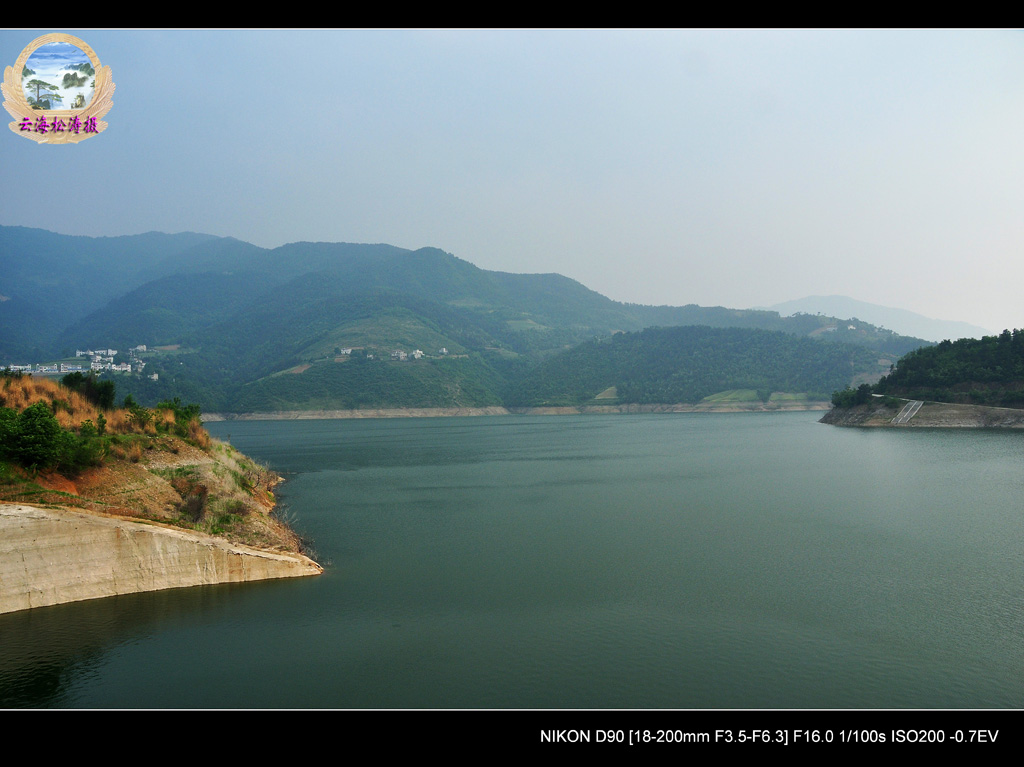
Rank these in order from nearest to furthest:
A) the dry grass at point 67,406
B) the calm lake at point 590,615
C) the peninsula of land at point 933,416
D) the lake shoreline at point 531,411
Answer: the calm lake at point 590,615, the dry grass at point 67,406, the peninsula of land at point 933,416, the lake shoreline at point 531,411

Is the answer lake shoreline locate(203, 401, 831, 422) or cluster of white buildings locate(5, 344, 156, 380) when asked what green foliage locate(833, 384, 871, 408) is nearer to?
lake shoreline locate(203, 401, 831, 422)

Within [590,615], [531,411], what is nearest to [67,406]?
[590,615]

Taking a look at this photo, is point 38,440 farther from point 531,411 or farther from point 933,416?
point 531,411

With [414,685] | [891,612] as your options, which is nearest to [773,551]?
[891,612]

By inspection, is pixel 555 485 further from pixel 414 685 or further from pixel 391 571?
pixel 414 685

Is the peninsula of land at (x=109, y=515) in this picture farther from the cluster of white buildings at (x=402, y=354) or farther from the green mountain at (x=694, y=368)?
the cluster of white buildings at (x=402, y=354)

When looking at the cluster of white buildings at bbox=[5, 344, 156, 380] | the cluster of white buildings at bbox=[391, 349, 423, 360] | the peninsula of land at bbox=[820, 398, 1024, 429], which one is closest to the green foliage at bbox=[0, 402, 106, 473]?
the peninsula of land at bbox=[820, 398, 1024, 429]

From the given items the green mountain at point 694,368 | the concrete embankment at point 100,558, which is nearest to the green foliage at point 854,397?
the green mountain at point 694,368

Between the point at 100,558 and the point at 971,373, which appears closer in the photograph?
the point at 100,558
